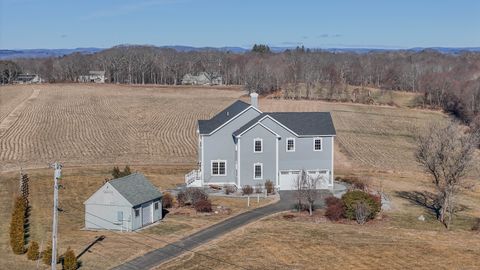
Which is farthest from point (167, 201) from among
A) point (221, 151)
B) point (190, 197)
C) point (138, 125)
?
point (138, 125)

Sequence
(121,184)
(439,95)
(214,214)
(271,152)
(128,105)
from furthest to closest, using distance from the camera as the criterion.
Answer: (439,95)
(128,105)
(271,152)
(214,214)
(121,184)

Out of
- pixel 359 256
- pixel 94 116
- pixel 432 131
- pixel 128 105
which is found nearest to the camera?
pixel 359 256

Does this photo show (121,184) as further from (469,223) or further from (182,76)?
(182,76)

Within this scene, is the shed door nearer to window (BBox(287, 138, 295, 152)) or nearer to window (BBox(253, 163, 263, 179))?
window (BBox(253, 163, 263, 179))

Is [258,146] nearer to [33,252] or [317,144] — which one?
[317,144]

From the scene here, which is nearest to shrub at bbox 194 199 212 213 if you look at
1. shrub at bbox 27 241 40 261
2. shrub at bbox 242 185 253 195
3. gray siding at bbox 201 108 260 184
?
shrub at bbox 242 185 253 195

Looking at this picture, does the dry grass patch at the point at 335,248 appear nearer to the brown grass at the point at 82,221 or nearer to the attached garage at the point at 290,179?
the brown grass at the point at 82,221

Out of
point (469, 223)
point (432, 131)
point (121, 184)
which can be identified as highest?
point (432, 131)

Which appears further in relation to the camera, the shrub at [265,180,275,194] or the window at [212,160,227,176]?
the window at [212,160,227,176]

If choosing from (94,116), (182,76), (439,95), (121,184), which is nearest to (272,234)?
(121,184)
